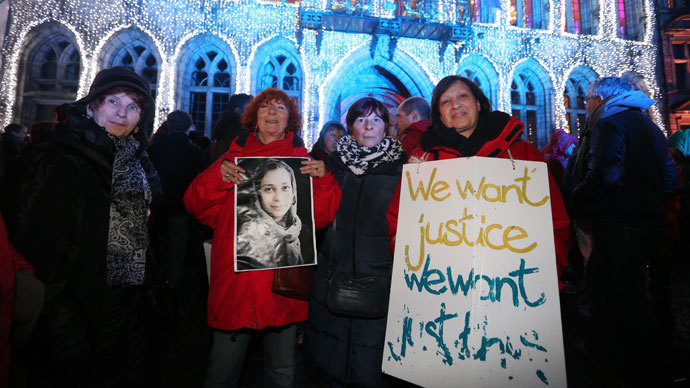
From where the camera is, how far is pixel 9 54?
8750 millimetres

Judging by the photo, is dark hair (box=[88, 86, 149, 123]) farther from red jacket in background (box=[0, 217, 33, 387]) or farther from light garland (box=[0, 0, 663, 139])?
light garland (box=[0, 0, 663, 139])

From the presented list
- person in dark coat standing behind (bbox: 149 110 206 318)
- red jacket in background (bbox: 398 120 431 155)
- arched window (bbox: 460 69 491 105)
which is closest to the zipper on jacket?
red jacket in background (bbox: 398 120 431 155)

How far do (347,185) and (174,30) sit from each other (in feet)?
32.8

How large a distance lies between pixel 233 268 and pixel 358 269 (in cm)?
70

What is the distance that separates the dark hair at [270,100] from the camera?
2.06 metres

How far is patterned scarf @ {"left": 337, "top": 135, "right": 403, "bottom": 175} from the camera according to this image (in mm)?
1855

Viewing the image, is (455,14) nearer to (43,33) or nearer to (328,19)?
(328,19)

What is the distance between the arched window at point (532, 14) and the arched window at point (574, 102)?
2.32 meters

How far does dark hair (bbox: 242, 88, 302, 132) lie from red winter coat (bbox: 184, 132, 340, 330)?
0.20 meters

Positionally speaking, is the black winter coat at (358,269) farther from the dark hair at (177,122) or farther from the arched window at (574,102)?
the arched window at (574,102)

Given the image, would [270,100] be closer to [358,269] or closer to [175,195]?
[358,269]

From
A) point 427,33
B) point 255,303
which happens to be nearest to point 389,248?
point 255,303

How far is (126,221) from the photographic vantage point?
1737 millimetres

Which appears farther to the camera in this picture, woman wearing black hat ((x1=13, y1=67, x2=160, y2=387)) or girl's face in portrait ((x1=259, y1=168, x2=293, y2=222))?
girl's face in portrait ((x1=259, y1=168, x2=293, y2=222))
